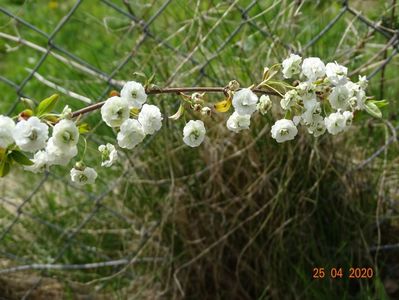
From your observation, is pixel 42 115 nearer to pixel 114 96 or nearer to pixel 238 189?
pixel 114 96

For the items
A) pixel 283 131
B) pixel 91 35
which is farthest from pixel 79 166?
pixel 91 35

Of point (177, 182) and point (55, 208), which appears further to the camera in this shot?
point (55, 208)

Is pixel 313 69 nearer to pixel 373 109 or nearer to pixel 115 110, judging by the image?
pixel 373 109

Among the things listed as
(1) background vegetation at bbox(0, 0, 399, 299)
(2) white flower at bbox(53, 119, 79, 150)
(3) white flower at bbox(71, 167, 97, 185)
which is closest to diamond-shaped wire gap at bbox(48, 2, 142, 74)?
(1) background vegetation at bbox(0, 0, 399, 299)

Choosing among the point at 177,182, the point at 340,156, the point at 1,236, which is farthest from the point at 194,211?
the point at 1,236

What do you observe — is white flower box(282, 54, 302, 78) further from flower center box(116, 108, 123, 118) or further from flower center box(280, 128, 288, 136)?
flower center box(116, 108, 123, 118)
